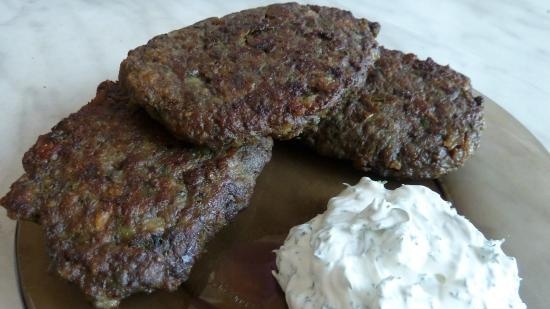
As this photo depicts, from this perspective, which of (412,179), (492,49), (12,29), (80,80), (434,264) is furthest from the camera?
(492,49)

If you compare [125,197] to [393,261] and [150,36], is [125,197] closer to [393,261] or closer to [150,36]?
[393,261]

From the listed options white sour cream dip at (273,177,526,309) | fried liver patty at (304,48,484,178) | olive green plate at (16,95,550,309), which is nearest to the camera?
white sour cream dip at (273,177,526,309)

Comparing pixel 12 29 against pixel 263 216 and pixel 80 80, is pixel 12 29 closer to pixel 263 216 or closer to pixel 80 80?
pixel 80 80

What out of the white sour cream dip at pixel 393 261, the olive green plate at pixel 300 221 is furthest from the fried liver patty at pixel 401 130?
the white sour cream dip at pixel 393 261

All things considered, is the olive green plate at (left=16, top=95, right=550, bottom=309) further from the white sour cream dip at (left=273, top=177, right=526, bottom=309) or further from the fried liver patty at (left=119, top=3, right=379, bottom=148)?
the fried liver patty at (left=119, top=3, right=379, bottom=148)

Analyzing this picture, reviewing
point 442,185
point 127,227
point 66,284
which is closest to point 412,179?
point 442,185

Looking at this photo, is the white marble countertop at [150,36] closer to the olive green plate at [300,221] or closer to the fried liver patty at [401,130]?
the olive green plate at [300,221]

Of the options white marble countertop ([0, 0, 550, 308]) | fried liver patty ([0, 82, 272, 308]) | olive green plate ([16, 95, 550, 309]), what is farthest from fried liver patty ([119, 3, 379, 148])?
white marble countertop ([0, 0, 550, 308])
